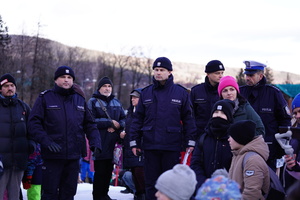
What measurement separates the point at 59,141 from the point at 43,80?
50.4 meters

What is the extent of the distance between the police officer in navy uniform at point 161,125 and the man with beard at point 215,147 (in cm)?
110

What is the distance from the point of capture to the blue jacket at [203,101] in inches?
277

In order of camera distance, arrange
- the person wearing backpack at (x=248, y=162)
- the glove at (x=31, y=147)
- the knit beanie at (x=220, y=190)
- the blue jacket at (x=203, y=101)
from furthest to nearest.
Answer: the glove at (x=31, y=147)
the blue jacket at (x=203, y=101)
the person wearing backpack at (x=248, y=162)
the knit beanie at (x=220, y=190)

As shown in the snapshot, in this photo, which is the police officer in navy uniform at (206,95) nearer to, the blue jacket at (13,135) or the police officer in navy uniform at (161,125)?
the police officer in navy uniform at (161,125)

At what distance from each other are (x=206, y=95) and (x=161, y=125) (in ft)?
3.09

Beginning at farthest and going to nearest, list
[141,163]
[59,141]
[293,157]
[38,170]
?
[141,163] → [38,170] → [59,141] → [293,157]

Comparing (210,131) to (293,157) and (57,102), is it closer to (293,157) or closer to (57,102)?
(293,157)

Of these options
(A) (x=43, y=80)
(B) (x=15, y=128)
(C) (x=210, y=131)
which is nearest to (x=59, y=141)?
(B) (x=15, y=128)

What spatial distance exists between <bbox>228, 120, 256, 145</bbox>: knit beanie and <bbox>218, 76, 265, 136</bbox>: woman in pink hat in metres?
0.92

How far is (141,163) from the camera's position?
28.1ft

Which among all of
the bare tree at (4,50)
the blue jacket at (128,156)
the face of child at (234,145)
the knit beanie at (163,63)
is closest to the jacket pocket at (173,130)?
the knit beanie at (163,63)

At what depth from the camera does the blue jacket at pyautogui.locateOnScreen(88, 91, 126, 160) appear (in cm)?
844

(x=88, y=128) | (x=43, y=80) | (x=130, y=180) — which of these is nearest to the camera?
(x=88, y=128)

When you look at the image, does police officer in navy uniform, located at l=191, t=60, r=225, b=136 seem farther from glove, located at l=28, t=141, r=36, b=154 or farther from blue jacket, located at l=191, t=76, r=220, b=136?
glove, located at l=28, t=141, r=36, b=154
